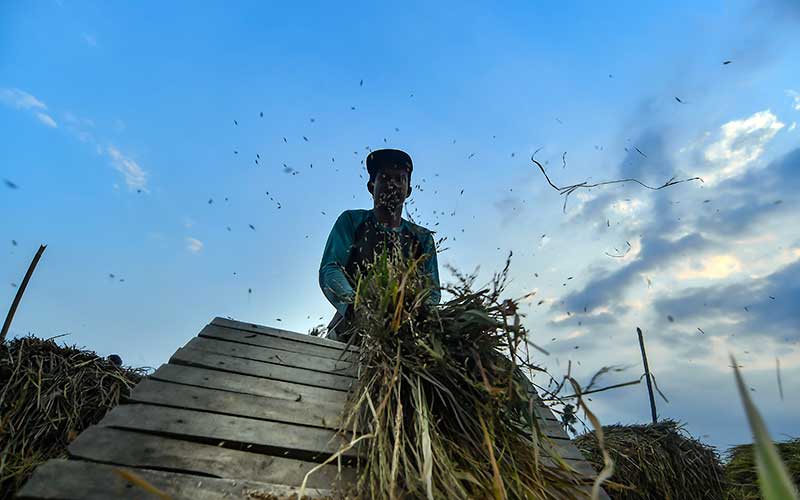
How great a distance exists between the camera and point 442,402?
1.64 metres

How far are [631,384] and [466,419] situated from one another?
1.85 feet

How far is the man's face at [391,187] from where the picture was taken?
3.81m

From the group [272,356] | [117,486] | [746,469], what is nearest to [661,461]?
[746,469]

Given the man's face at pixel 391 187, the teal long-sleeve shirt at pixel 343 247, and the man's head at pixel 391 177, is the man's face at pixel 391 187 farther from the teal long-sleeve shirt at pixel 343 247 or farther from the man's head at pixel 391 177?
the teal long-sleeve shirt at pixel 343 247

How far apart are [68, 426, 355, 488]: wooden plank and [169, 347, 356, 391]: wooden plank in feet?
1.85

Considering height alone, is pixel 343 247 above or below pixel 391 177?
below

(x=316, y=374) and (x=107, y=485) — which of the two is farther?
(x=316, y=374)

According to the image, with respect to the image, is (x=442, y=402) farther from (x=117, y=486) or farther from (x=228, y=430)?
(x=117, y=486)

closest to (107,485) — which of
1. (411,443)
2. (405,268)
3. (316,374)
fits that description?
(411,443)

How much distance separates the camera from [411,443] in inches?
59.1

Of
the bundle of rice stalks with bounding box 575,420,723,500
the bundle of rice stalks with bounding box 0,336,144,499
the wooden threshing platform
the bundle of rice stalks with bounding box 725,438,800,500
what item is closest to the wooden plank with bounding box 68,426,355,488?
the wooden threshing platform

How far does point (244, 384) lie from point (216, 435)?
408mm

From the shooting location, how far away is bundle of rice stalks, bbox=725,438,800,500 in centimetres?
616

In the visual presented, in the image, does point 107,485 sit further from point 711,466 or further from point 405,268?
point 711,466
